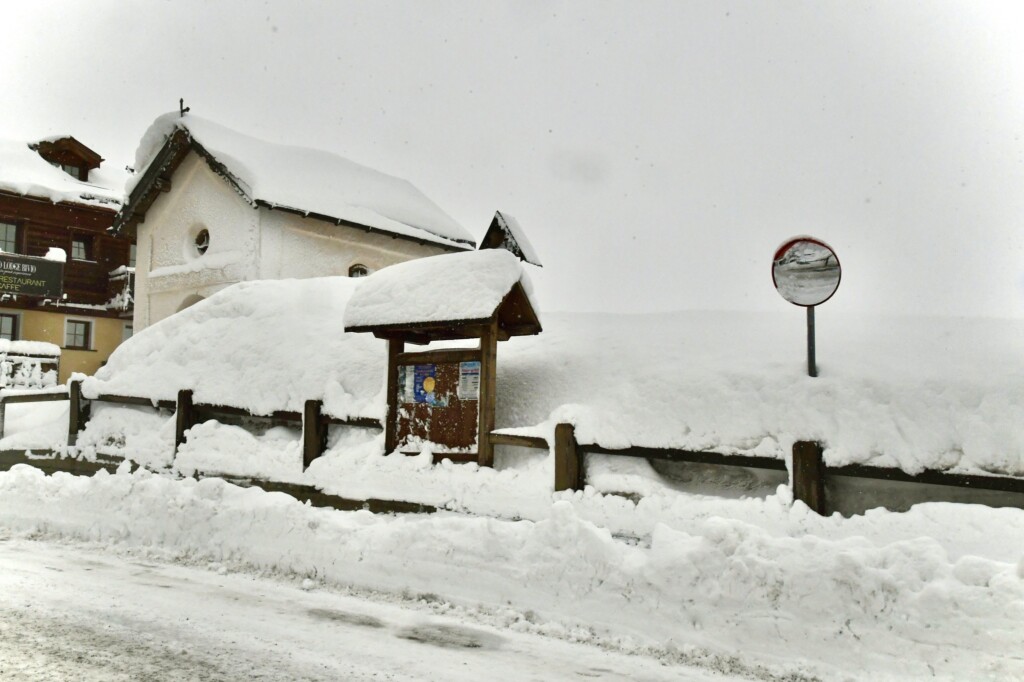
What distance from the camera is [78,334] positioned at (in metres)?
25.6

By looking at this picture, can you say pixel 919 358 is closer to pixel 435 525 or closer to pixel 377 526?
pixel 435 525

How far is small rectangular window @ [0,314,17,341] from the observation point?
23688 millimetres

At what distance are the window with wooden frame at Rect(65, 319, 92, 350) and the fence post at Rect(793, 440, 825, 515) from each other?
26773 mm

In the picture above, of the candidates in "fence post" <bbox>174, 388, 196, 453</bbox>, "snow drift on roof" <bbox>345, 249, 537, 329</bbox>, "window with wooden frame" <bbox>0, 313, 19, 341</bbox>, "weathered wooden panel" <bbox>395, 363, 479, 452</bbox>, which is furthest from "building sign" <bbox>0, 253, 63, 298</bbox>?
"weathered wooden panel" <bbox>395, 363, 479, 452</bbox>

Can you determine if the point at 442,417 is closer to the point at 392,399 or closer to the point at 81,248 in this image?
the point at 392,399

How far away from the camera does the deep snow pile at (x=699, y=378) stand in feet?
19.1

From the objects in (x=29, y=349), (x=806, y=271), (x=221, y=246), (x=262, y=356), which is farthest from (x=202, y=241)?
(x=806, y=271)

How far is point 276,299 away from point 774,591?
10.2 metres

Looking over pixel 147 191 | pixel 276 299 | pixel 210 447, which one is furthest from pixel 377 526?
pixel 147 191

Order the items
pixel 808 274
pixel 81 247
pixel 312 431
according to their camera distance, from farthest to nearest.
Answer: pixel 81 247 → pixel 312 431 → pixel 808 274

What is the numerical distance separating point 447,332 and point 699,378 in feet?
9.93

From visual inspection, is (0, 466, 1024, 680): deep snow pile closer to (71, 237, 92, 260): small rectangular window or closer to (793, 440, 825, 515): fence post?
(793, 440, 825, 515): fence post

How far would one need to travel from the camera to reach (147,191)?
19750 mm

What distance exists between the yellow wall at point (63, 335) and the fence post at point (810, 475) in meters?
24.0
